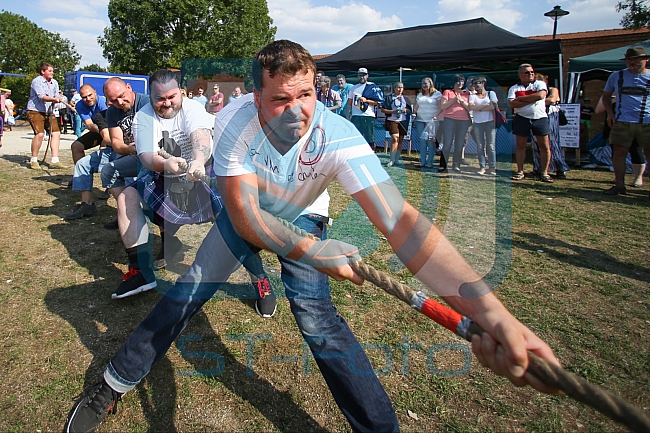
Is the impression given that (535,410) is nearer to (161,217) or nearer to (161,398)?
(161,398)

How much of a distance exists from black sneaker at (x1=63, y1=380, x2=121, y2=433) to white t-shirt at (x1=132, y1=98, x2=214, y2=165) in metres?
1.96

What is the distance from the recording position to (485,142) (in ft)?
27.6

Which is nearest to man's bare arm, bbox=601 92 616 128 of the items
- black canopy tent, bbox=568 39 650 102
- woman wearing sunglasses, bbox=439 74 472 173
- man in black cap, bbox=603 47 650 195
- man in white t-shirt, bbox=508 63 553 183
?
man in black cap, bbox=603 47 650 195

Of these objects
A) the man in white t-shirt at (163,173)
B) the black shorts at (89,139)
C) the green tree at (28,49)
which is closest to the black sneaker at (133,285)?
the man in white t-shirt at (163,173)

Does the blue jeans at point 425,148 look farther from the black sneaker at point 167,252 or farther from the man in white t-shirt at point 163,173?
the black sneaker at point 167,252

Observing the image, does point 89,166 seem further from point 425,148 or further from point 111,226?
point 425,148

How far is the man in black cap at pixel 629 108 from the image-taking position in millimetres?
6199

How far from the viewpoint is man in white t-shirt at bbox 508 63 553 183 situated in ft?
23.9

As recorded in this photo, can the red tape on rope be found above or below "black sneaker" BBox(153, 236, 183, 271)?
above

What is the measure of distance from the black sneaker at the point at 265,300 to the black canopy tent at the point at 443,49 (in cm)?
943

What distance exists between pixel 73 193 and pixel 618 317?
6.73m

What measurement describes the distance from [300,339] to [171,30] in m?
37.9

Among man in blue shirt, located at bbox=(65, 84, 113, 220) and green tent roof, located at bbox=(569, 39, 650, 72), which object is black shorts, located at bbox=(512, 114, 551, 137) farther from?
man in blue shirt, located at bbox=(65, 84, 113, 220)

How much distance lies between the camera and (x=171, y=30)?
114ft
